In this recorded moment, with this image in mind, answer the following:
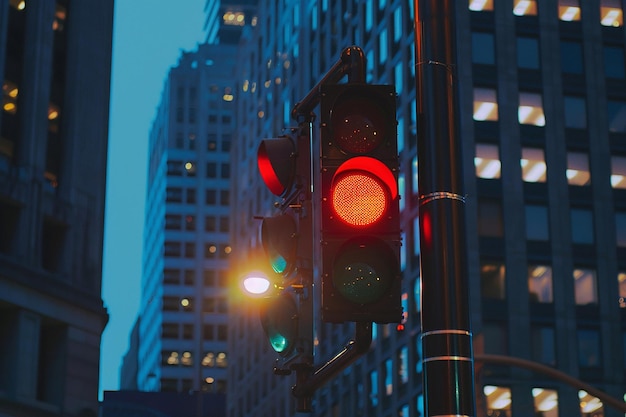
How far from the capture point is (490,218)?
68.6 m

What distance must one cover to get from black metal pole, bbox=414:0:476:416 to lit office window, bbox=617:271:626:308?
63.8 metres

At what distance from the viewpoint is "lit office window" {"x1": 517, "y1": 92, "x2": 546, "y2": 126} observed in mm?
71125

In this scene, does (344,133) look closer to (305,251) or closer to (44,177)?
(305,251)

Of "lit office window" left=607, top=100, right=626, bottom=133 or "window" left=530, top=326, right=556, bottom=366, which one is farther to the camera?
"lit office window" left=607, top=100, right=626, bottom=133

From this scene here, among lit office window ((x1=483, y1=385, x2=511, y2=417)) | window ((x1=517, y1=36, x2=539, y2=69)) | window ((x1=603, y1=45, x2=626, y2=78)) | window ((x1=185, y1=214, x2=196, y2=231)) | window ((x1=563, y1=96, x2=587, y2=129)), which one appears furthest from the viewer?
window ((x1=185, y1=214, x2=196, y2=231))

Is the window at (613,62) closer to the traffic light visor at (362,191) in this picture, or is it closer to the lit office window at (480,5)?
the lit office window at (480,5)

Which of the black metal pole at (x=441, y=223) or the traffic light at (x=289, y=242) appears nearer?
the black metal pole at (x=441, y=223)

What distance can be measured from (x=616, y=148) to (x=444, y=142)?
2656 inches

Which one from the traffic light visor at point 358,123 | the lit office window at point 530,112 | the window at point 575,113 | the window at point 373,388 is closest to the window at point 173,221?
the window at point 373,388

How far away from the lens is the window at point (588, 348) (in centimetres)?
6688

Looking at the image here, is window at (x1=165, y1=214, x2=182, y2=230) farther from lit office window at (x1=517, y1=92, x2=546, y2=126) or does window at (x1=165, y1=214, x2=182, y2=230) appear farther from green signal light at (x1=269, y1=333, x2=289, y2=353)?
green signal light at (x1=269, y1=333, x2=289, y2=353)

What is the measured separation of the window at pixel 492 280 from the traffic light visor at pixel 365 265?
200 ft

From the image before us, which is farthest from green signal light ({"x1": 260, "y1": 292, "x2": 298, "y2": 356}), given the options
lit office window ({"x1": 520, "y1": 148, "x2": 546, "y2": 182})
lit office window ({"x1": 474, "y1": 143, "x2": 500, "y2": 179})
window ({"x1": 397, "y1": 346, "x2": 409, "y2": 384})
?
lit office window ({"x1": 520, "y1": 148, "x2": 546, "y2": 182})

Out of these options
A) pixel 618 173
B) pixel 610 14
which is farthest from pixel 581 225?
pixel 610 14
